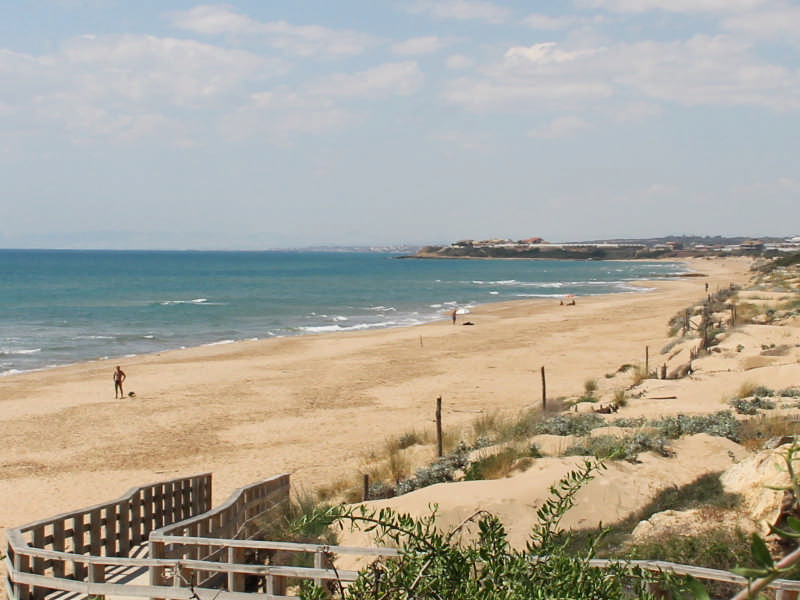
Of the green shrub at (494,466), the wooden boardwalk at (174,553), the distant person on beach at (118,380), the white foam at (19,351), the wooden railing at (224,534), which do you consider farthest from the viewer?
the white foam at (19,351)

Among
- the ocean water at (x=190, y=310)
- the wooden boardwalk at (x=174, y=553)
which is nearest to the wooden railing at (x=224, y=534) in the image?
the wooden boardwalk at (x=174, y=553)

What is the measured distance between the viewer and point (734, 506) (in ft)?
25.8

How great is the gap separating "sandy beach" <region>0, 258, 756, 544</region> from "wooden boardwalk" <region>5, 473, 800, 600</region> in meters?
3.15

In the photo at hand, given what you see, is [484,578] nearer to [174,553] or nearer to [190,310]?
[174,553]

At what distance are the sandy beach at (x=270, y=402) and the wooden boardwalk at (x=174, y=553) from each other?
124 inches

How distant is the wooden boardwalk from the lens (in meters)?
4.95

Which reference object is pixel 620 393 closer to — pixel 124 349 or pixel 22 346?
pixel 124 349

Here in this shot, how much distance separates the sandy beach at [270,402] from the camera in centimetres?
1612

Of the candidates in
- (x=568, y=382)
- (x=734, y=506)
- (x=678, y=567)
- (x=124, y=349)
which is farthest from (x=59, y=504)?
(x=124, y=349)

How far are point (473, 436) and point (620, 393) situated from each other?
12.7ft

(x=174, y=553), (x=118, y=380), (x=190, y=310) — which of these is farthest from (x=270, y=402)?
(x=190, y=310)

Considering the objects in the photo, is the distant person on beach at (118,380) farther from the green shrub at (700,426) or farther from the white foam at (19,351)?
the green shrub at (700,426)

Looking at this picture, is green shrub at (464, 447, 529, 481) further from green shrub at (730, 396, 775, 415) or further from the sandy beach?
green shrub at (730, 396, 775, 415)

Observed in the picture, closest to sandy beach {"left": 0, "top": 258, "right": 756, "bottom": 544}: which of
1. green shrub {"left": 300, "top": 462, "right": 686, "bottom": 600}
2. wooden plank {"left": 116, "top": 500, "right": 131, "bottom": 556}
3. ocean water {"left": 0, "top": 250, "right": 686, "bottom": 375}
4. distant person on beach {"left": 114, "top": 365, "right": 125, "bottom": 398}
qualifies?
distant person on beach {"left": 114, "top": 365, "right": 125, "bottom": 398}
